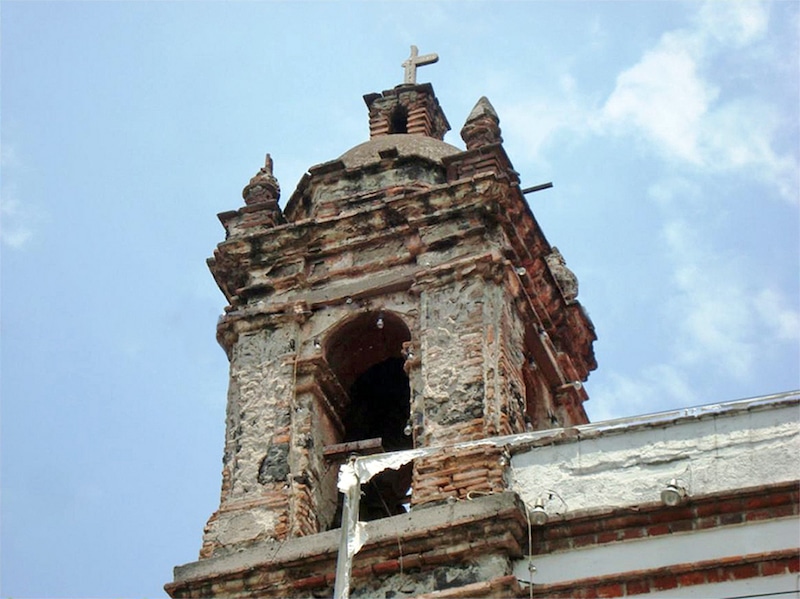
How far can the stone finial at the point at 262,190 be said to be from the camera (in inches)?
550

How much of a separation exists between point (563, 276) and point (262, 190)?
9.09 feet

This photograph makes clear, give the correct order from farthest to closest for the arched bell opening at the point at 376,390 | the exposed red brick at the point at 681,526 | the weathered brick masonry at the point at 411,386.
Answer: the arched bell opening at the point at 376,390 → the weathered brick masonry at the point at 411,386 → the exposed red brick at the point at 681,526

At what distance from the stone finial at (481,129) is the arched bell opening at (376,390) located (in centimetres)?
170

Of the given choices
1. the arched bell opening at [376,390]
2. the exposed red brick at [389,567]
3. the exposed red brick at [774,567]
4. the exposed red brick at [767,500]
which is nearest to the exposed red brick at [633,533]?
the exposed red brick at [767,500]

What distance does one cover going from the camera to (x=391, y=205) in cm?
1312

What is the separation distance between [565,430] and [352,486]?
137 centimetres

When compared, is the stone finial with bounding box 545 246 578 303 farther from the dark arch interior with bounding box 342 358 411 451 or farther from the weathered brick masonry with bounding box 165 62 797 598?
the dark arch interior with bounding box 342 358 411 451

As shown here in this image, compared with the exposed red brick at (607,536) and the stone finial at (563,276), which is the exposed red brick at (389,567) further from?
the stone finial at (563,276)

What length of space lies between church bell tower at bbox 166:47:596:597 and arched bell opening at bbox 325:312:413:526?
0.02 metres

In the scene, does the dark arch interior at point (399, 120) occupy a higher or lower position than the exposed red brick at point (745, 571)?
higher

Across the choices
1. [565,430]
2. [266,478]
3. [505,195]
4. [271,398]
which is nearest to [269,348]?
[271,398]

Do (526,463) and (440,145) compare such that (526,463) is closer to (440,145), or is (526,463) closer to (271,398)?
(271,398)

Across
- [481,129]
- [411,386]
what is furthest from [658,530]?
[481,129]

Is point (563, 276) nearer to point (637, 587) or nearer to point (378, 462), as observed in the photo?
point (378, 462)
